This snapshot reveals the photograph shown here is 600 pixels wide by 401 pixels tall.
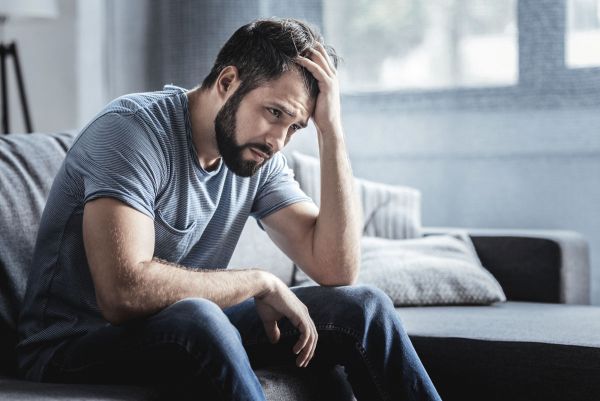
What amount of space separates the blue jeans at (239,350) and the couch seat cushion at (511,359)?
29 centimetres

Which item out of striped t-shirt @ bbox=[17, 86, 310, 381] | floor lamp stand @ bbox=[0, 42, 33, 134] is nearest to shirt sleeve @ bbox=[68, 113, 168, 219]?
striped t-shirt @ bbox=[17, 86, 310, 381]

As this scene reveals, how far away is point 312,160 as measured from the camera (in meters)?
2.43

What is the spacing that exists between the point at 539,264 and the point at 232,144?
113cm

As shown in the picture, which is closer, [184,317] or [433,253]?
[184,317]

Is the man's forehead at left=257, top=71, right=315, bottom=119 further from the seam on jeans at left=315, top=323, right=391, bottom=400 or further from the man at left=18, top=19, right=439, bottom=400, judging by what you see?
the seam on jeans at left=315, top=323, right=391, bottom=400

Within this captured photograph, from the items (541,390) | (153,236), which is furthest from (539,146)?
(153,236)

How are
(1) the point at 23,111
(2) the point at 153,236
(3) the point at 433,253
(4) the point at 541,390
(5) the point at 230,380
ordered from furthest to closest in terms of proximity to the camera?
(1) the point at 23,111
(3) the point at 433,253
(4) the point at 541,390
(2) the point at 153,236
(5) the point at 230,380

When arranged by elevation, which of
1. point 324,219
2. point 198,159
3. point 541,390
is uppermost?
point 198,159

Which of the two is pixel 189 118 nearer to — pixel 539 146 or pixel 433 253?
pixel 433 253

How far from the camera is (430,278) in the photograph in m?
2.17

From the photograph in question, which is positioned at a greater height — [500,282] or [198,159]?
[198,159]

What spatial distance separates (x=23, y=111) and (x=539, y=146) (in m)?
1.93

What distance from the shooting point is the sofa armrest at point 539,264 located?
2.30m

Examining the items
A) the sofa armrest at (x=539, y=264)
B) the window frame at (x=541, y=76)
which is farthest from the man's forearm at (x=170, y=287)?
the window frame at (x=541, y=76)
